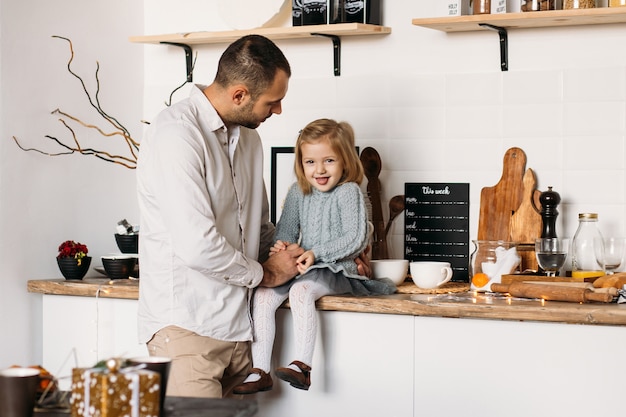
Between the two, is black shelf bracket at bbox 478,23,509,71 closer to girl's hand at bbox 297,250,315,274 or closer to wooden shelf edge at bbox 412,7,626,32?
wooden shelf edge at bbox 412,7,626,32

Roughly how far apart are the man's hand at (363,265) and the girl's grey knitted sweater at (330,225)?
3cm

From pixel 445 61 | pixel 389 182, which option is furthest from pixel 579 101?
pixel 389 182

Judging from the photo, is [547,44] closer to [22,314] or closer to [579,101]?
[579,101]

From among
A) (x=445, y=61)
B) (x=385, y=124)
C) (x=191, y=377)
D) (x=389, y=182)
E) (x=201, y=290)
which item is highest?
(x=445, y=61)

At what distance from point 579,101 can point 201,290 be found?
139 cm

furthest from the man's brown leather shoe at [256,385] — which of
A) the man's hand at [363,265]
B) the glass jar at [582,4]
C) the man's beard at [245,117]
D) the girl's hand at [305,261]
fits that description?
the glass jar at [582,4]

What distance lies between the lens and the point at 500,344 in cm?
244

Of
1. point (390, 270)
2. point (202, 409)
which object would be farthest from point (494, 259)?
point (202, 409)

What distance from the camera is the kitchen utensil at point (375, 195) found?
3145 millimetres

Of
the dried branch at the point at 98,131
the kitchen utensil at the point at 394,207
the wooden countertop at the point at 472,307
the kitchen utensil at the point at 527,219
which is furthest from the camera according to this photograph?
the kitchen utensil at the point at 394,207

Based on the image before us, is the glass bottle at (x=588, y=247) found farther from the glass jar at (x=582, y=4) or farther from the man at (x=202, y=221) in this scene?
the man at (x=202, y=221)

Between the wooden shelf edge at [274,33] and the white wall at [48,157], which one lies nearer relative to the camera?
the white wall at [48,157]

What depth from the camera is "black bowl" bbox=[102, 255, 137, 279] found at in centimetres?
302

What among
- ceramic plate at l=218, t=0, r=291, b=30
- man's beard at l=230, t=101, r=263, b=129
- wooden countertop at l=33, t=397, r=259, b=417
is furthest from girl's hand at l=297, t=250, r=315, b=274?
wooden countertop at l=33, t=397, r=259, b=417
